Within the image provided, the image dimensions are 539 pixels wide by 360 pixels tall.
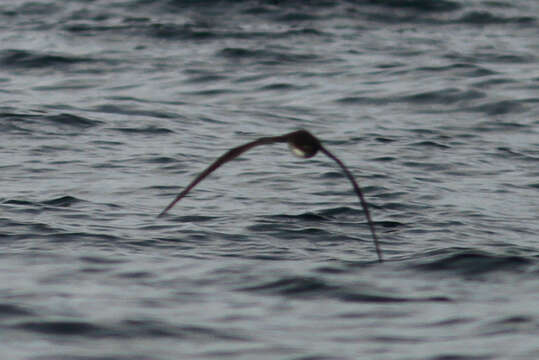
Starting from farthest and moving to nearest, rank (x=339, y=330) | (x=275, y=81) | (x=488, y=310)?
(x=275, y=81), (x=488, y=310), (x=339, y=330)

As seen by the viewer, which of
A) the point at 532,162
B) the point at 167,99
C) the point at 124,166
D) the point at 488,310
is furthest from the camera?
the point at 167,99

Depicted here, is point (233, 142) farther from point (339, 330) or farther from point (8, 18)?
point (8, 18)

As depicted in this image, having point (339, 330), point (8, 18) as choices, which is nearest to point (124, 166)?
point (339, 330)

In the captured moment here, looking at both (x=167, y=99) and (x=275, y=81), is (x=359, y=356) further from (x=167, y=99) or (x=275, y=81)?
(x=275, y=81)

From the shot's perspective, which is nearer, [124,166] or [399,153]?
[124,166]

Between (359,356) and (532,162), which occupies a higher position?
(359,356)

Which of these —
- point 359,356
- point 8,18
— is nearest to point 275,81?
point 8,18

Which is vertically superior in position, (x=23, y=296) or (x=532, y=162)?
(x=23, y=296)
